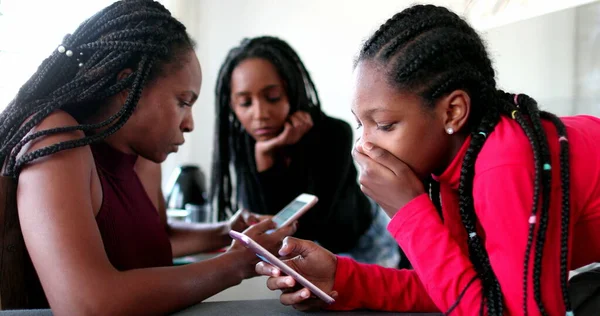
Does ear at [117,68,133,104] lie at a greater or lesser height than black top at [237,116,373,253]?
greater

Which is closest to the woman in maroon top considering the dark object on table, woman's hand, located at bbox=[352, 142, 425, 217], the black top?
woman's hand, located at bbox=[352, 142, 425, 217]

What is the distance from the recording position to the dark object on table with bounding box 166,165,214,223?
2.05 metres

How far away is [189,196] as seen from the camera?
2.06 m

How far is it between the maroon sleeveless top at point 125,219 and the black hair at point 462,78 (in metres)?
0.47

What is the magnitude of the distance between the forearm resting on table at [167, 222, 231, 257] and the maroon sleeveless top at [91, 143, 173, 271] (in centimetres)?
25

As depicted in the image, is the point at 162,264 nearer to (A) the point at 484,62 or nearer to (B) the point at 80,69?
(B) the point at 80,69

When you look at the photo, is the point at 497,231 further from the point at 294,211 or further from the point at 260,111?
the point at 260,111

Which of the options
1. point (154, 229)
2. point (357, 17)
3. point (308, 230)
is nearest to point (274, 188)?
point (308, 230)

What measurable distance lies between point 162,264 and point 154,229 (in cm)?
7

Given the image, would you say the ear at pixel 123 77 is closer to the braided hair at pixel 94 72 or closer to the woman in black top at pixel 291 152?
the braided hair at pixel 94 72

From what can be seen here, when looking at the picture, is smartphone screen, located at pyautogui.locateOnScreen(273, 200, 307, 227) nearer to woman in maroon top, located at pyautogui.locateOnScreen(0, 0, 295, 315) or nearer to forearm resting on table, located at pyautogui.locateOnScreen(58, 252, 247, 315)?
woman in maroon top, located at pyautogui.locateOnScreen(0, 0, 295, 315)

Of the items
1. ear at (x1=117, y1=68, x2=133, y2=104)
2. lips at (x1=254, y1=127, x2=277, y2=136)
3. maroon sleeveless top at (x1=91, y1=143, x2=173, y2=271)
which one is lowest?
maroon sleeveless top at (x1=91, y1=143, x2=173, y2=271)

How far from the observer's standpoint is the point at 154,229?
37.1 inches

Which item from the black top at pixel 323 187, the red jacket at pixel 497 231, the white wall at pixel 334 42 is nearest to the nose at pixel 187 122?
the red jacket at pixel 497 231
